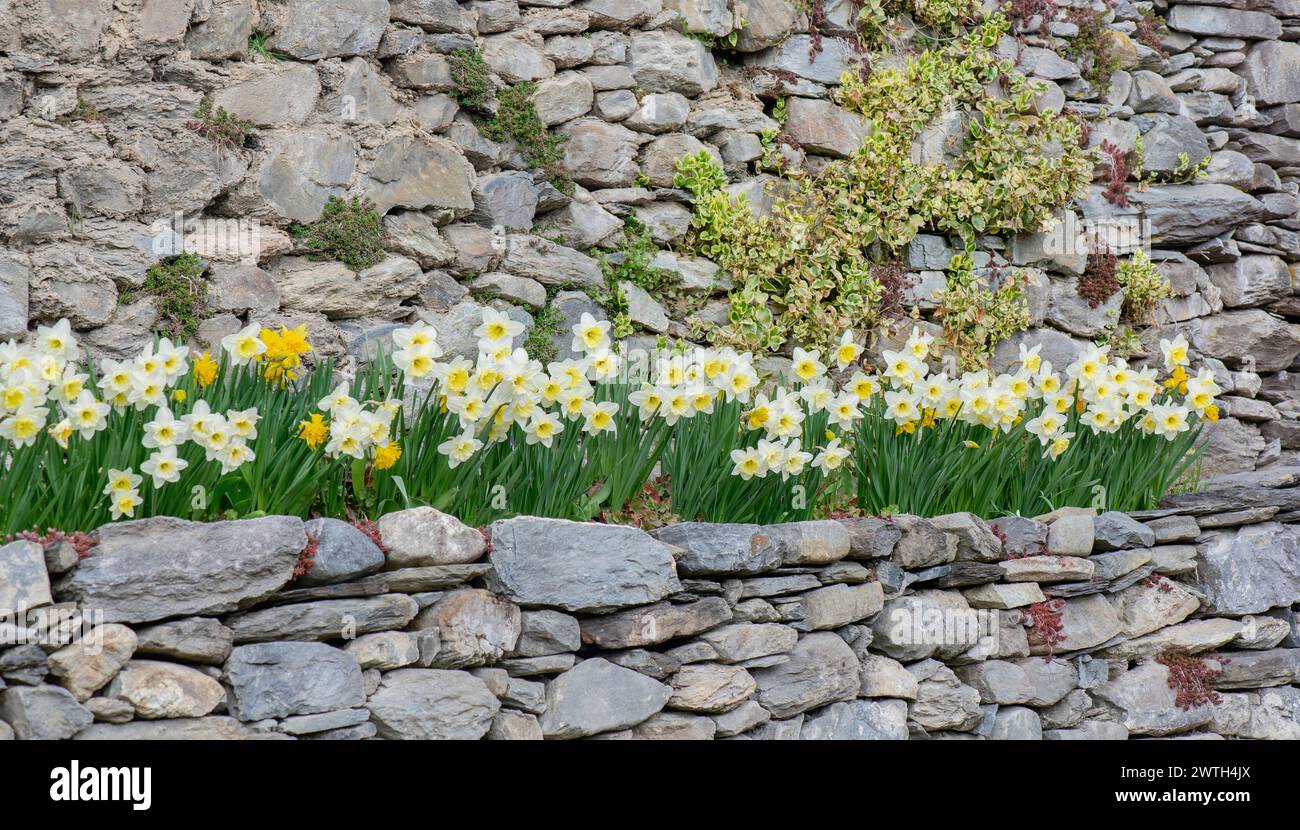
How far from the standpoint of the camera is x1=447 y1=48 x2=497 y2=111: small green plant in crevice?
443cm

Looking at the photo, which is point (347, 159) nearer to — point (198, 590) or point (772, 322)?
point (772, 322)

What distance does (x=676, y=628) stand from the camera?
10.1 feet

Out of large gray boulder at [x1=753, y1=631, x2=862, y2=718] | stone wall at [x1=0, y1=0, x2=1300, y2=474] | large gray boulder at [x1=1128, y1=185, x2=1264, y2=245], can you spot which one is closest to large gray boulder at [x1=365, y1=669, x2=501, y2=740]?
large gray boulder at [x1=753, y1=631, x2=862, y2=718]

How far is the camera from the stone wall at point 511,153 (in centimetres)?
373

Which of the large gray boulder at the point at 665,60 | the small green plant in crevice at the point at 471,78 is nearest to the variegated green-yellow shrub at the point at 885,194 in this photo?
the large gray boulder at the point at 665,60

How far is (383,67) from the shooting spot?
4.38 metres

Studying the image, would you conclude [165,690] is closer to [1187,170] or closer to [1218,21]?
[1187,170]

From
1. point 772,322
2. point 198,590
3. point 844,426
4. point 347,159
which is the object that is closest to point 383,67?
point 347,159

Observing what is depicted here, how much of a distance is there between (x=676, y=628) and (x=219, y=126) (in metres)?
2.31

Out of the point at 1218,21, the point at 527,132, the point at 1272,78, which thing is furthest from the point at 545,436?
the point at 1272,78

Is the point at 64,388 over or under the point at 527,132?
under

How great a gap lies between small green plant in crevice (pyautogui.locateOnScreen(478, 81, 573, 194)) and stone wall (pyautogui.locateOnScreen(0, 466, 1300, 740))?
1.96 m

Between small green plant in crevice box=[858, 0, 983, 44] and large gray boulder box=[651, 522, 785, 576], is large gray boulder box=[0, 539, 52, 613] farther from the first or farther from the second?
small green plant in crevice box=[858, 0, 983, 44]
